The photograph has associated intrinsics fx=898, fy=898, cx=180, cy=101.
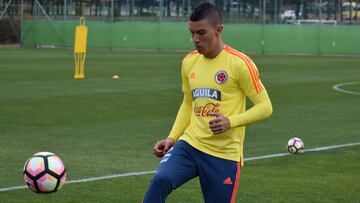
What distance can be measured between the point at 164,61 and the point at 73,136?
85.8 ft

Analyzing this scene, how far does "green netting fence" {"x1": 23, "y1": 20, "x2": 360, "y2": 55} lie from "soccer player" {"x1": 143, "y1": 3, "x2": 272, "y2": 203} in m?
43.2

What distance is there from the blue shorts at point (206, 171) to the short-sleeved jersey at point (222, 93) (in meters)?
0.06

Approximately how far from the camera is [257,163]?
11.9m

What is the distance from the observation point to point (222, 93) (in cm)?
650

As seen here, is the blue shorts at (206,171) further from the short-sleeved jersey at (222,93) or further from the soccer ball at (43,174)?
the soccer ball at (43,174)

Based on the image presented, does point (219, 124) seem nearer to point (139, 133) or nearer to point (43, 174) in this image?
point (43, 174)

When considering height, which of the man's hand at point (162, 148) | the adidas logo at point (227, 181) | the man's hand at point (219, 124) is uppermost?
the man's hand at point (219, 124)

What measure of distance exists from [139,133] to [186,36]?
126 feet

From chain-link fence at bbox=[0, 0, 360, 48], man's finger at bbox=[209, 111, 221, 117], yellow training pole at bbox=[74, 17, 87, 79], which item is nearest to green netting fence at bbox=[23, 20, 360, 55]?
chain-link fence at bbox=[0, 0, 360, 48]

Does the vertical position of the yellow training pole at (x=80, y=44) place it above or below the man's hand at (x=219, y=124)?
below

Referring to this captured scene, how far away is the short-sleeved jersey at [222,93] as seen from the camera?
6469 mm

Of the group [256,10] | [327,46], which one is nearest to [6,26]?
[256,10]

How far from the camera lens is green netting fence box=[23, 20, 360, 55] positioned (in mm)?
49719

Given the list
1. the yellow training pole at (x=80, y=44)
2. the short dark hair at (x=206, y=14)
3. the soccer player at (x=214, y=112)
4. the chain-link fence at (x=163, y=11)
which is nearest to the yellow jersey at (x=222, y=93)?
the soccer player at (x=214, y=112)
